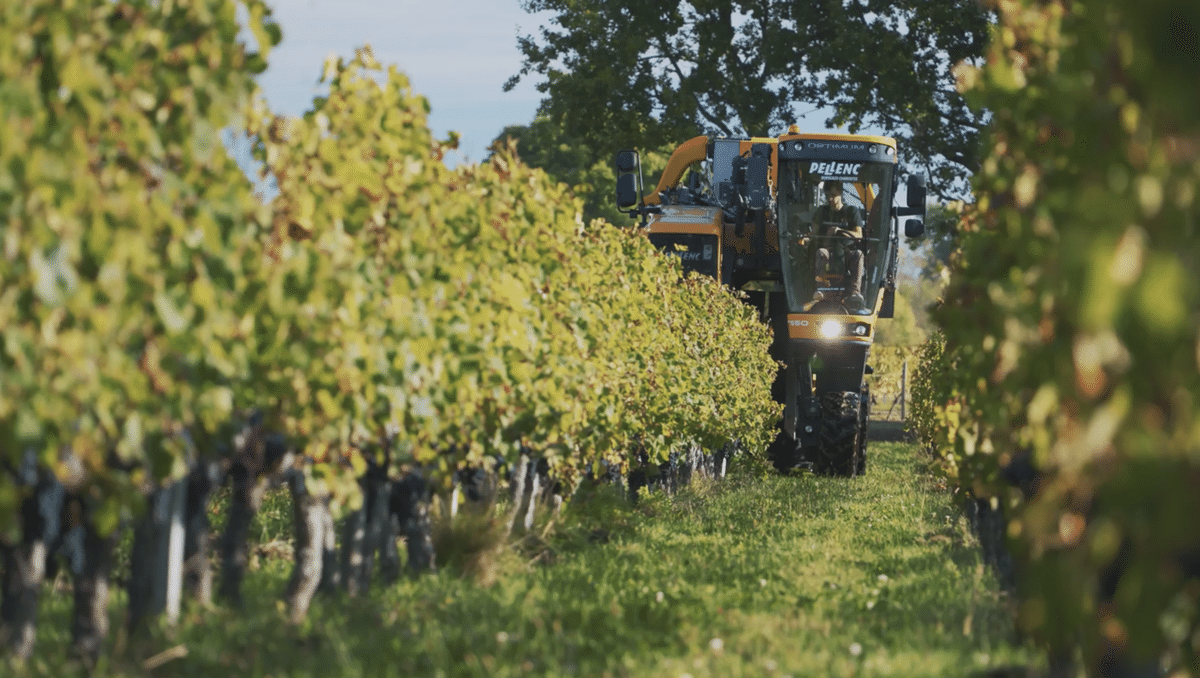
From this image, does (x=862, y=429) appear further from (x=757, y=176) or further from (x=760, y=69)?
(x=760, y=69)

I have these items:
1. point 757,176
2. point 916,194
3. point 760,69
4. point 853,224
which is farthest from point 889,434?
point 757,176

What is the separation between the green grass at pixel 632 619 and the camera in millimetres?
5109

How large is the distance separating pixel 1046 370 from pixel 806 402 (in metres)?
14.5

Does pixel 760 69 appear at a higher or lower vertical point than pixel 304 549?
higher

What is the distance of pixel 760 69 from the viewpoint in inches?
1341

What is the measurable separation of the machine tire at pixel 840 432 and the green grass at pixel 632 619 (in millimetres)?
6878

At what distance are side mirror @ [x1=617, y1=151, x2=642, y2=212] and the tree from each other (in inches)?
613

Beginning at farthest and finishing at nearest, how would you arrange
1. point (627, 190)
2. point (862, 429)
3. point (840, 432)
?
point (862, 429) < point (840, 432) < point (627, 190)

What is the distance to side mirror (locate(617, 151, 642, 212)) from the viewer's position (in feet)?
52.3

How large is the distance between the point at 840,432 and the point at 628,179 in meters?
4.08

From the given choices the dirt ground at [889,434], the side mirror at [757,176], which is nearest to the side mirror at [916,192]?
the side mirror at [757,176]

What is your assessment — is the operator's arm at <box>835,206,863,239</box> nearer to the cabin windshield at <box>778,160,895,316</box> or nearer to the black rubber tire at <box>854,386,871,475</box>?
the cabin windshield at <box>778,160,895,316</box>

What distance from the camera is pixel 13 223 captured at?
3613mm

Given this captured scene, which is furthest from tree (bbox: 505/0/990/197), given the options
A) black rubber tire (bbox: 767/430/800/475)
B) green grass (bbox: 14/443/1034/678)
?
green grass (bbox: 14/443/1034/678)
